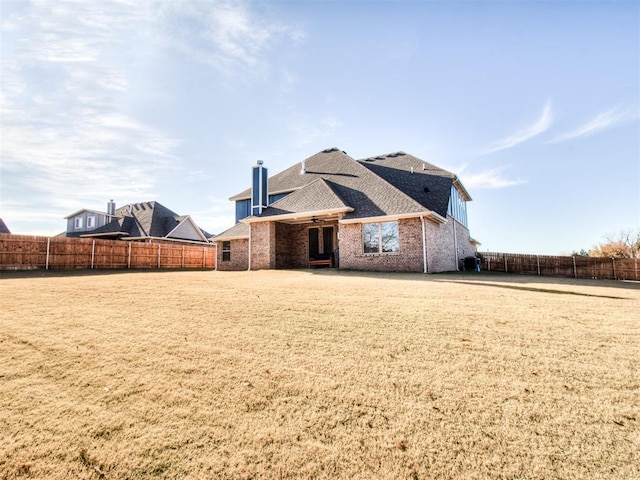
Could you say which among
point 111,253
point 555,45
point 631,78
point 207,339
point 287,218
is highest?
point 555,45

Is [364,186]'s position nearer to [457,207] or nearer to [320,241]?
[320,241]

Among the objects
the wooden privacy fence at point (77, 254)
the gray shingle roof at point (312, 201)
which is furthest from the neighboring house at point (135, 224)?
the gray shingle roof at point (312, 201)

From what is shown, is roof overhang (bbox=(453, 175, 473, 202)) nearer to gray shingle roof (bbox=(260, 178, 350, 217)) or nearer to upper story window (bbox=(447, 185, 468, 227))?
upper story window (bbox=(447, 185, 468, 227))

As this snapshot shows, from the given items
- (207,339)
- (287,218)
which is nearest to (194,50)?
(287,218)

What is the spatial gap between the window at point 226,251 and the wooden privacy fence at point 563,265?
18.4 m

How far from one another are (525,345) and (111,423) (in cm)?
502

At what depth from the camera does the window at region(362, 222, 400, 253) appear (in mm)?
15034

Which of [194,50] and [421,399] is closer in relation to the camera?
[421,399]

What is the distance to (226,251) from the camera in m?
21.6

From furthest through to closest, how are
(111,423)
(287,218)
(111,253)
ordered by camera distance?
(111,253) < (287,218) < (111,423)

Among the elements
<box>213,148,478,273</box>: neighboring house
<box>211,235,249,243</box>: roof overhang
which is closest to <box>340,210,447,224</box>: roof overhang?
<box>213,148,478,273</box>: neighboring house

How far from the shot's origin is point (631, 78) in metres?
11.1

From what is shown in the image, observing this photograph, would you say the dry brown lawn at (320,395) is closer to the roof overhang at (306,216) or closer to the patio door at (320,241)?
the roof overhang at (306,216)

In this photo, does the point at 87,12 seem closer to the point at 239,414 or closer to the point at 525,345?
the point at 239,414
